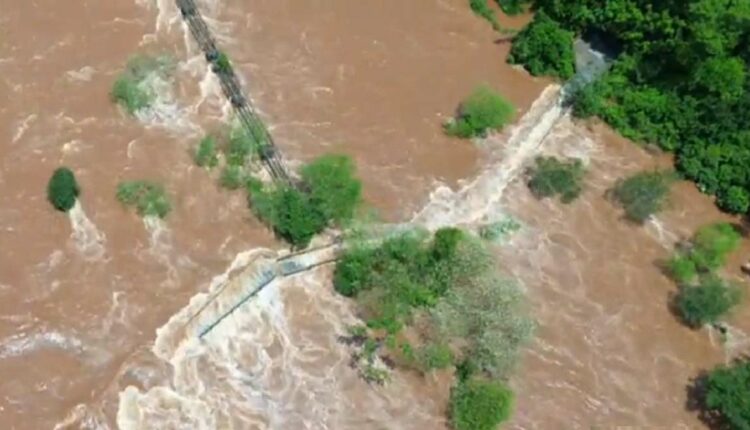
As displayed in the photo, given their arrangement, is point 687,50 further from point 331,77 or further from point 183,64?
point 183,64

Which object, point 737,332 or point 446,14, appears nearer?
point 737,332

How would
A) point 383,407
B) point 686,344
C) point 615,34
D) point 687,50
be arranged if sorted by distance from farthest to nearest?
1. point 615,34
2. point 687,50
3. point 686,344
4. point 383,407

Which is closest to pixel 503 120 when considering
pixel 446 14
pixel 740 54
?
pixel 446 14

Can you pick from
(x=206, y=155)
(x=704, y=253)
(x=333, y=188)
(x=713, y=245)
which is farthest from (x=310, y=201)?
(x=713, y=245)

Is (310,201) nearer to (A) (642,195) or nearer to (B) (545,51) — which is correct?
(B) (545,51)

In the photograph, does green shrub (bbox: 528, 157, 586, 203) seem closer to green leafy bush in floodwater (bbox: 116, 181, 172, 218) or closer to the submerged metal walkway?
the submerged metal walkway

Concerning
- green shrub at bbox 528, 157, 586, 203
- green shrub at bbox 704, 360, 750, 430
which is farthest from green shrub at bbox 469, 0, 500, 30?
green shrub at bbox 704, 360, 750, 430

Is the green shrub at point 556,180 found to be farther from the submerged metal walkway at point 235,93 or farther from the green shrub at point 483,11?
the submerged metal walkway at point 235,93
